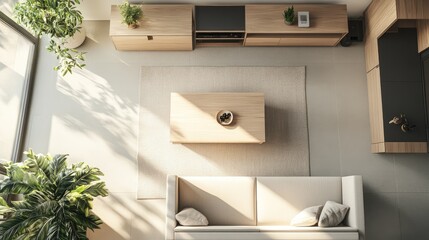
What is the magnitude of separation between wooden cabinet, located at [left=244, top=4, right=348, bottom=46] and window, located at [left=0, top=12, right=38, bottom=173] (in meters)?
2.78

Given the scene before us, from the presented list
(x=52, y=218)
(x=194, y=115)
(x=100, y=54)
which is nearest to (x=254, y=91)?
(x=194, y=115)

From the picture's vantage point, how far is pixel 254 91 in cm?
470

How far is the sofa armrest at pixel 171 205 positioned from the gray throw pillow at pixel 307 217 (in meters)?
1.27

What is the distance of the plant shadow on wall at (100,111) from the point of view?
4621 millimetres

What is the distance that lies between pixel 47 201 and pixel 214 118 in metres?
1.94

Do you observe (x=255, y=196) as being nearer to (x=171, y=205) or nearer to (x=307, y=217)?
(x=307, y=217)

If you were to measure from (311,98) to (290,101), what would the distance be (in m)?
0.28

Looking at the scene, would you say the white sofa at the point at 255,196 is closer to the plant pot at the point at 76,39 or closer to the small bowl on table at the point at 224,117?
the small bowl on table at the point at 224,117

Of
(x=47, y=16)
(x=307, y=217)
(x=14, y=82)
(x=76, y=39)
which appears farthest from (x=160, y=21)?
(x=307, y=217)

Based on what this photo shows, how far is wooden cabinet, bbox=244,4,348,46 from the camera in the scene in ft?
14.6

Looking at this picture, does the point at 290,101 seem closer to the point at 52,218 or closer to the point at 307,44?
the point at 307,44

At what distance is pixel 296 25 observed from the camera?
4477 millimetres

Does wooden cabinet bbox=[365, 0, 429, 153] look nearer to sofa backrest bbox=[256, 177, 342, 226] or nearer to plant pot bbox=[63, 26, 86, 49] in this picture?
sofa backrest bbox=[256, 177, 342, 226]

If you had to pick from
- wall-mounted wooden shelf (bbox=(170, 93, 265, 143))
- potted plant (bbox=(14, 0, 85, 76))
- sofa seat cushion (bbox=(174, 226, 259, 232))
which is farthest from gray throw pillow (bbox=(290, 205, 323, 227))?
potted plant (bbox=(14, 0, 85, 76))
